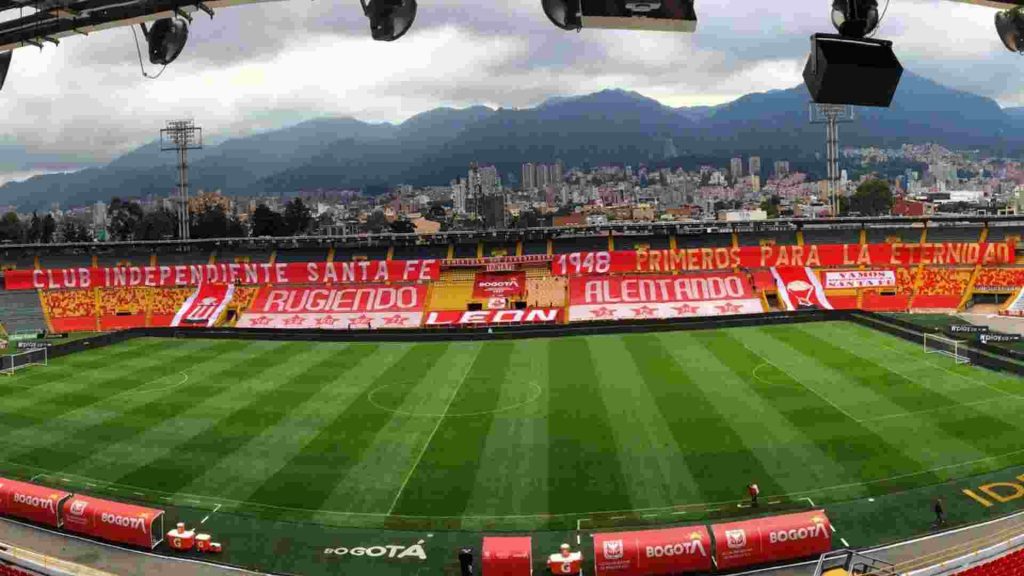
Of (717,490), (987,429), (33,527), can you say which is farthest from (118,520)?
(987,429)

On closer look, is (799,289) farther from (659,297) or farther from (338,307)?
(338,307)

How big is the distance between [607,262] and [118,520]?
38.9 metres

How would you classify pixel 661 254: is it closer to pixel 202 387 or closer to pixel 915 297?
pixel 915 297

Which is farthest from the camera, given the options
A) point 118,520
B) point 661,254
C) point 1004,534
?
point 661,254

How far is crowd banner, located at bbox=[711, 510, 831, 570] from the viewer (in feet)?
45.3

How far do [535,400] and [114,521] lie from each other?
13.8 m

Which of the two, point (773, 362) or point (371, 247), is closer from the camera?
point (773, 362)

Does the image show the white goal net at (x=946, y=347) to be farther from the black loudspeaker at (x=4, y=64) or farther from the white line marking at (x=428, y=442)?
the black loudspeaker at (x=4, y=64)

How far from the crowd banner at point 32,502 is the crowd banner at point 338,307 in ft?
92.2

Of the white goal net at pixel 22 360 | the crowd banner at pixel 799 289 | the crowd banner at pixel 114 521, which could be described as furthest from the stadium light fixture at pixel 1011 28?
the white goal net at pixel 22 360

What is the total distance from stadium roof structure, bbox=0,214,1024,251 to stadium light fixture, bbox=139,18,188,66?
43.8m

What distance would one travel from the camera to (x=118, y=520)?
622 inches

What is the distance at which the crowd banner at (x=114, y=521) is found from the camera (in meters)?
15.5

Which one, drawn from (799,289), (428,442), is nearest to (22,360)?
(428,442)
